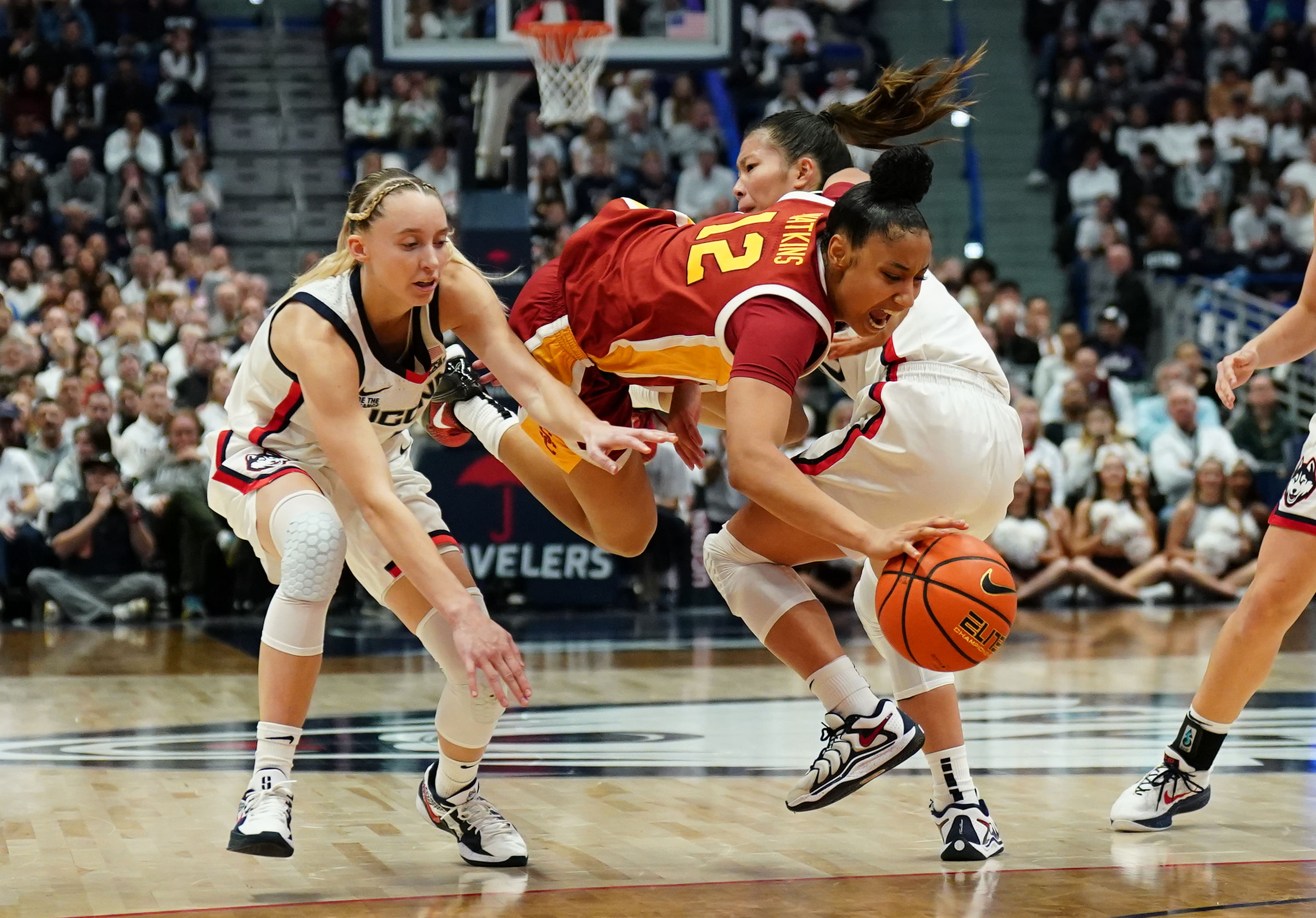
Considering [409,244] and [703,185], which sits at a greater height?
[409,244]

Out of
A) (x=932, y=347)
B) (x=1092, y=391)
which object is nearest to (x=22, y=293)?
(x=1092, y=391)

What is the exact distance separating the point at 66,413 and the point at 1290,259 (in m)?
10.4

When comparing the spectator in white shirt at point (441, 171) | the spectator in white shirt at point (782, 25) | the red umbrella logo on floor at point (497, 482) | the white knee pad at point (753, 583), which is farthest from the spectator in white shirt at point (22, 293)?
the white knee pad at point (753, 583)

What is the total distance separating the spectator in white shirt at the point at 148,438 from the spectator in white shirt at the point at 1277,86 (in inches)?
440

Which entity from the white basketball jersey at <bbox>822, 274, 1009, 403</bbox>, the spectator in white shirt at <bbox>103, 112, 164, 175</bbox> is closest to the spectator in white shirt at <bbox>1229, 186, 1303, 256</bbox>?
the spectator in white shirt at <bbox>103, 112, 164, 175</bbox>

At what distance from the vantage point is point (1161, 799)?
4.43m

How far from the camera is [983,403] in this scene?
13.7ft

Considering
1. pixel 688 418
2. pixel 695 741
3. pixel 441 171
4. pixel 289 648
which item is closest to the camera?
pixel 289 648

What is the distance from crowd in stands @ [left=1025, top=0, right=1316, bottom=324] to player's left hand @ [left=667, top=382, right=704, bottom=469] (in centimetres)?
1037

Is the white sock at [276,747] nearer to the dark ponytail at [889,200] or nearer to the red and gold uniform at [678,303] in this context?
the red and gold uniform at [678,303]

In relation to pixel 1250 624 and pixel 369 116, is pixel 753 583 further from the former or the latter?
pixel 369 116

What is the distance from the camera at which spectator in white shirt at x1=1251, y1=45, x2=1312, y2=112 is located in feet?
53.2

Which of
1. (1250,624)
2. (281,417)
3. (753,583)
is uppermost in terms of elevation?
(281,417)

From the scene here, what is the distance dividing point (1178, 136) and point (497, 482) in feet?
29.1
